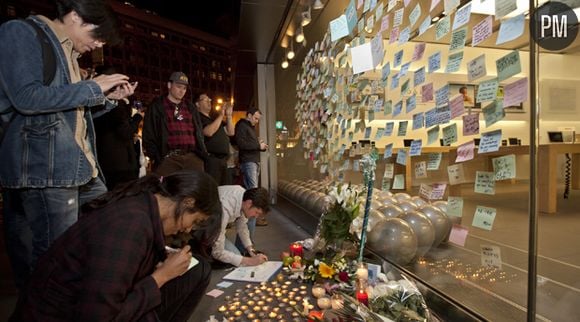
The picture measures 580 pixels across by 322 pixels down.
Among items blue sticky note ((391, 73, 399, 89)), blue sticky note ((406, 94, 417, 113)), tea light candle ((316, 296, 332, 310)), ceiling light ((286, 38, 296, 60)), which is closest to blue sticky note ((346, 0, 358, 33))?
blue sticky note ((391, 73, 399, 89))

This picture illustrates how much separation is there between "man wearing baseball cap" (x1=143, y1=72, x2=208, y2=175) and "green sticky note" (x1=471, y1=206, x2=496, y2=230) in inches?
75.8

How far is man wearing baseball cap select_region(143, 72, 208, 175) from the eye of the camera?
2.59 metres

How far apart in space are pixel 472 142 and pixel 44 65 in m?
1.64

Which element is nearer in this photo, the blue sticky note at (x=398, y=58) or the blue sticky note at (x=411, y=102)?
the blue sticky note at (x=411, y=102)

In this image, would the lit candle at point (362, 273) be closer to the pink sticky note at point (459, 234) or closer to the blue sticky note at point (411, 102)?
the pink sticky note at point (459, 234)

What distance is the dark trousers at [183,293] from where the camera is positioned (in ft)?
4.24

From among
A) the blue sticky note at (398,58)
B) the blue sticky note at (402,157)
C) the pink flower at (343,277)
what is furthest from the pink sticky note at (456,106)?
the pink flower at (343,277)

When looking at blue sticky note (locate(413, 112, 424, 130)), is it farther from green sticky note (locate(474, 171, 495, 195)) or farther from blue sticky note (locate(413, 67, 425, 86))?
green sticky note (locate(474, 171, 495, 195))

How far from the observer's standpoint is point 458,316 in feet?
4.69

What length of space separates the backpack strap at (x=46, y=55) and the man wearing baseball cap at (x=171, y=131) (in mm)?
1420

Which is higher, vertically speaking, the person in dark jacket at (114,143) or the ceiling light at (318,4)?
the ceiling light at (318,4)

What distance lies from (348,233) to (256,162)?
231 cm

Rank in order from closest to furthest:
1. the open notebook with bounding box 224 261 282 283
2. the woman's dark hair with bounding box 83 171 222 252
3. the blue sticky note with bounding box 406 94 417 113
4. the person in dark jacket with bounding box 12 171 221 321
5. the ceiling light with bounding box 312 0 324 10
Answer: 1. the person in dark jacket with bounding box 12 171 221 321
2. the woman's dark hair with bounding box 83 171 222 252
3. the blue sticky note with bounding box 406 94 417 113
4. the open notebook with bounding box 224 261 282 283
5. the ceiling light with bounding box 312 0 324 10

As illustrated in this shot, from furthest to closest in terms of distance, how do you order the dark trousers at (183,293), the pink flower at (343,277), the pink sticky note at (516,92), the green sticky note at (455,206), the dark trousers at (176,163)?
1. the dark trousers at (176,163)
2. the pink flower at (343,277)
3. the green sticky note at (455,206)
4. the dark trousers at (183,293)
5. the pink sticky note at (516,92)
